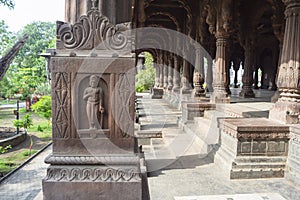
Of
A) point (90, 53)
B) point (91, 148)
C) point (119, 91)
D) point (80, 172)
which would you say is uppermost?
point (90, 53)

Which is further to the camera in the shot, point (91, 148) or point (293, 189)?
point (293, 189)

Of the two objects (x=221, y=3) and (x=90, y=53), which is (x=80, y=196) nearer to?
(x=90, y=53)

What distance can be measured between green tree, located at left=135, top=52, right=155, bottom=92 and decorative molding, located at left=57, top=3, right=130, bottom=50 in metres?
25.7

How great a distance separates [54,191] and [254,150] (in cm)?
277

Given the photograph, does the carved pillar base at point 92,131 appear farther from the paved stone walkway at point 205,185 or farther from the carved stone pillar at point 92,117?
the paved stone walkway at point 205,185

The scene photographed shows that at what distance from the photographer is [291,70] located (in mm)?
3992

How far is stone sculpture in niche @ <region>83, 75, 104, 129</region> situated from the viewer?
2527 millimetres

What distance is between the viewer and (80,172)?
257cm

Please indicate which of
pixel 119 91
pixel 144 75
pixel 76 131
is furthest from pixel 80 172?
pixel 144 75

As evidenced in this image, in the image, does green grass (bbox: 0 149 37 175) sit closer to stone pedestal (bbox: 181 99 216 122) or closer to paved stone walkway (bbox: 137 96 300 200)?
stone pedestal (bbox: 181 99 216 122)

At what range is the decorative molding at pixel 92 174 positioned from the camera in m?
2.54

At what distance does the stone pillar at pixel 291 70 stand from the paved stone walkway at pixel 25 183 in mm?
5937

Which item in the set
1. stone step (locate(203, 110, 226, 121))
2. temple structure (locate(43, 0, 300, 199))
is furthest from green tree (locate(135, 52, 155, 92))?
temple structure (locate(43, 0, 300, 199))

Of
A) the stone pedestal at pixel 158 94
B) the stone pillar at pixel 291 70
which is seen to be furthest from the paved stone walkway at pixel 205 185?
the stone pedestal at pixel 158 94
